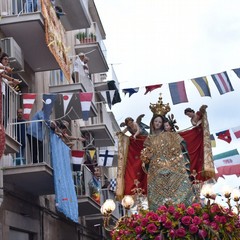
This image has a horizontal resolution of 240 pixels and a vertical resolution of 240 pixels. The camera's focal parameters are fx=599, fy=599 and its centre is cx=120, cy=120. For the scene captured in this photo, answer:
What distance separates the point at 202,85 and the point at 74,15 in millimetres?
7901

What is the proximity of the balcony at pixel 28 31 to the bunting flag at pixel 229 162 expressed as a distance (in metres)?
5.46

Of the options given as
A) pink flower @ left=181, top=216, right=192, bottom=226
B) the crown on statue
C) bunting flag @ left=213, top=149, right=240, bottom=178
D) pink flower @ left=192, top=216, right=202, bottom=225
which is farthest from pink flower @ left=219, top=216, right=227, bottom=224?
bunting flag @ left=213, top=149, right=240, bottom=178

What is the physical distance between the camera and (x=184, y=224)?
8.62 m

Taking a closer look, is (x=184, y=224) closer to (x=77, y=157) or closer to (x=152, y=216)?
(x=152, y=216)

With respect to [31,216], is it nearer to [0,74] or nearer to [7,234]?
[7,234]

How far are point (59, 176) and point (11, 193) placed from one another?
1163mm

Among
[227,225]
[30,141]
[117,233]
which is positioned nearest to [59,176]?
[30,141]

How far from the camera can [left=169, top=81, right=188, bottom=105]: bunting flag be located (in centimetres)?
1352

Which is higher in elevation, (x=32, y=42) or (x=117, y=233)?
(x=32, y=42)

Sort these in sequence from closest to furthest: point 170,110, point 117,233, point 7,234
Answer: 1. point 117,233
2. point 170,110
3. point 7,234

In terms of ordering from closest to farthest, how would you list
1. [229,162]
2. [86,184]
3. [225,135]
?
[225,135] < [229,162] < [86,184]

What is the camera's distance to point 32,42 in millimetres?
14438

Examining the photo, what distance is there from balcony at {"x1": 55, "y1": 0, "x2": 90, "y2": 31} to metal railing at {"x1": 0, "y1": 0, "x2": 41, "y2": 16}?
5.12 m

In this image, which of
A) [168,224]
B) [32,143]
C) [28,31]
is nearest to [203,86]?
[32,143]
